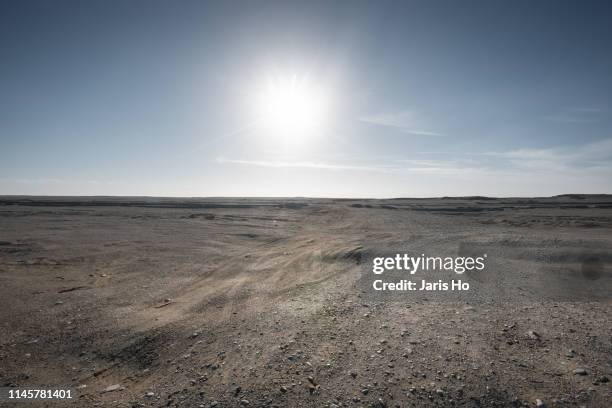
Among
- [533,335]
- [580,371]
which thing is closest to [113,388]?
[580,371]

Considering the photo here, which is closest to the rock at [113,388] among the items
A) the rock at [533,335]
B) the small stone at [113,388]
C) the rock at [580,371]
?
the small stone at [113,388]

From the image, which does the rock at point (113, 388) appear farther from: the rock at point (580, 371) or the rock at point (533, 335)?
the rock at point (533, 335)

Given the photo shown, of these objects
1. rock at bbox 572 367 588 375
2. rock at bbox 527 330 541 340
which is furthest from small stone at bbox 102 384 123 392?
rock at bbox 527 330 541 340

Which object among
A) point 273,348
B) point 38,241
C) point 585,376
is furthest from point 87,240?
point 585,376

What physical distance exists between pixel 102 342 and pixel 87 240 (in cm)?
1373

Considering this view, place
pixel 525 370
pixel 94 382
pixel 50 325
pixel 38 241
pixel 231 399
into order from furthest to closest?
pixel 38 241 < pixel 50 325 < pixel 94 382 < pixel 525 370 < pixel 231 399

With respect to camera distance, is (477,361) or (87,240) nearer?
(477,361)

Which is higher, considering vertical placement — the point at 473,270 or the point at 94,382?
the point at 473,270

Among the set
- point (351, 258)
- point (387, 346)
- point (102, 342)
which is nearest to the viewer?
point (387, 346)

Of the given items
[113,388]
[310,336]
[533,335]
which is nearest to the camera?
[113,388]

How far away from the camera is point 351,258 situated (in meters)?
12.1

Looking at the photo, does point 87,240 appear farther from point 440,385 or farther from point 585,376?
point 585,376

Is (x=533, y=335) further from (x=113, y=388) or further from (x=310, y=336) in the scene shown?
(x=113, y=388)

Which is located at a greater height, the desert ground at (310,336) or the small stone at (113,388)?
the desert ground at (310,336)
